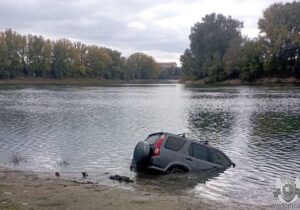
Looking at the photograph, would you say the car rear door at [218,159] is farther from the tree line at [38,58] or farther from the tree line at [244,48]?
the tree line at [38,58]

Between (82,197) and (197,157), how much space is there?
6633 millimetres

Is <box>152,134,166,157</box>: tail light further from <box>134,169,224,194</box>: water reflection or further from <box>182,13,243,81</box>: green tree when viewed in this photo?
<box>182,13,243,81</box>: green tree

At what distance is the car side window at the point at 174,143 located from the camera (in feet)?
55.2

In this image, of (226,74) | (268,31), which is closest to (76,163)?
(268,31)

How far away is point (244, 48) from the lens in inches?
5295

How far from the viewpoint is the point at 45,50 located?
17025 cm

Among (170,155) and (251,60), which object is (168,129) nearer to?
(170,155)

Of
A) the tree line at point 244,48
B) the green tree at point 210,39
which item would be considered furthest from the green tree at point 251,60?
the green tree at point 210,39

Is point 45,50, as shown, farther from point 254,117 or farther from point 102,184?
point 102,184

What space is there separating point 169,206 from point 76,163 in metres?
9.35

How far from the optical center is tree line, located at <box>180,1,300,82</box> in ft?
406

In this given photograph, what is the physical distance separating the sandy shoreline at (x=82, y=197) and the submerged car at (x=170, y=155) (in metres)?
1.74

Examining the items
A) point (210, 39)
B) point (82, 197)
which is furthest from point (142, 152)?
point (210, 39)

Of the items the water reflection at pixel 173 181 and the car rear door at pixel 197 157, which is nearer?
the water reflection at pixel 173 181
